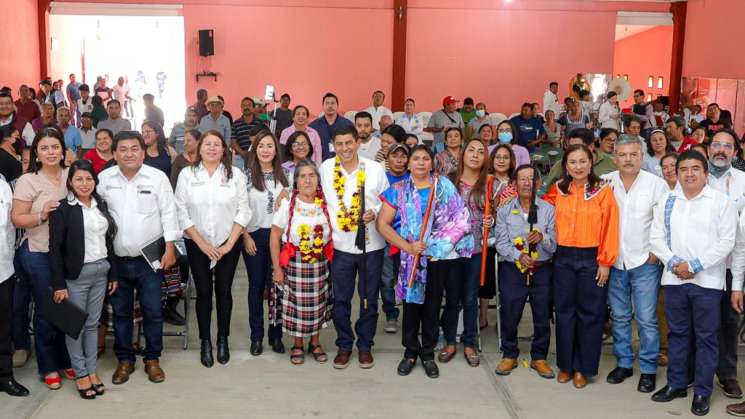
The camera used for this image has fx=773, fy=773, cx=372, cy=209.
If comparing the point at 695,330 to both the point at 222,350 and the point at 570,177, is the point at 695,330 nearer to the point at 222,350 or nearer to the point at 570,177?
the point at 570,177

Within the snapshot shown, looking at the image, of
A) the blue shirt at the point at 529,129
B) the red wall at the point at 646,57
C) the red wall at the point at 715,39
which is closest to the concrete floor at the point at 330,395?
the blue shirt at the point at 529,129

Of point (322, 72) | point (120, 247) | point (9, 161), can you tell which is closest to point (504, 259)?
point (120, 247)

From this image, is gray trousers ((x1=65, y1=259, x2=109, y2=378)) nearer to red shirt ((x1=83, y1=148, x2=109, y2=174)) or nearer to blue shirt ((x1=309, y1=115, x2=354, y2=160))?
red shirt ((x1=83, y1=148, x2=109, y2=174))

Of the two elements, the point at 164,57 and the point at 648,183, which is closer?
the point at 648,183

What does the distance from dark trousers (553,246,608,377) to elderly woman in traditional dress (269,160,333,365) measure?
1.49 m

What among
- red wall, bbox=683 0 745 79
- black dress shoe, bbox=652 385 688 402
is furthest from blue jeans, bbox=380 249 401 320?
red wall, bbox=683 0 745 79

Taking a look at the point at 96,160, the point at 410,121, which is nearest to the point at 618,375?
the point at 96,160

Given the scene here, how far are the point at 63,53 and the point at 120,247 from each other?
57.2ft

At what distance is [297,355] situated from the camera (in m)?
5.19

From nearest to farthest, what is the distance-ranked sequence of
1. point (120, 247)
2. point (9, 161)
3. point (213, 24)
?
point (120, 247) < point (9, 161) < point (213, 24)

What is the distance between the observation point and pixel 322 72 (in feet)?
55.3

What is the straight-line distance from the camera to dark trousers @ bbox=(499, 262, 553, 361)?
16.3 ft

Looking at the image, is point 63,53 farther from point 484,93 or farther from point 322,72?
point 484,93

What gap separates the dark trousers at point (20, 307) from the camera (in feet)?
15.7
